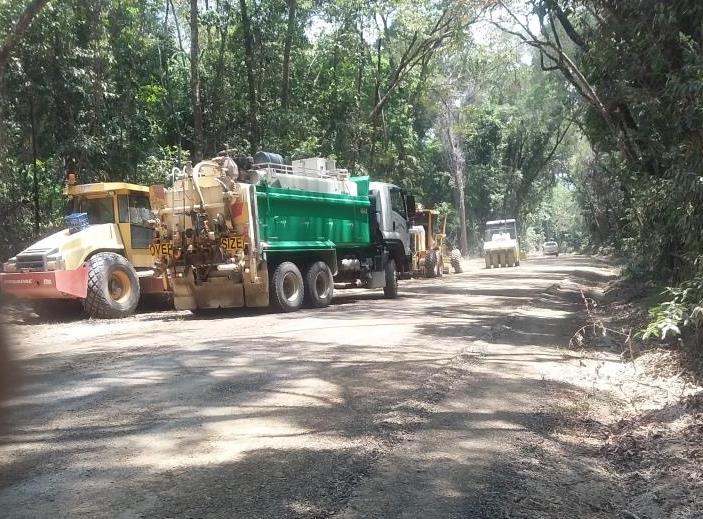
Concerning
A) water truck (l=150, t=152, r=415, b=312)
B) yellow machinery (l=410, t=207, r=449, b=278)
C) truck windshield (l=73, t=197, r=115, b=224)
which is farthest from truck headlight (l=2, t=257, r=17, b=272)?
yellow machinery (l=410, t=207, r=449, b=278)

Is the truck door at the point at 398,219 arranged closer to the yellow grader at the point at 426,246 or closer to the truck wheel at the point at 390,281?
the truck wheel at the point at 390,281

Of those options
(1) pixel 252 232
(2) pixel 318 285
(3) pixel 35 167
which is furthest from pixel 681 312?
(3) pixel 35 167

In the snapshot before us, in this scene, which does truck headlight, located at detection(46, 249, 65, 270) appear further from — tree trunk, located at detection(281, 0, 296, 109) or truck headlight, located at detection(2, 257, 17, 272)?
tree trunk, located at detection(281, 0, 296, 109)

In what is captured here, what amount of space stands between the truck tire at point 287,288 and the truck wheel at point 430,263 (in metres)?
13.3

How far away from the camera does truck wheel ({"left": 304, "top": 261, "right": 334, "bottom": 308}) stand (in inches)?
560

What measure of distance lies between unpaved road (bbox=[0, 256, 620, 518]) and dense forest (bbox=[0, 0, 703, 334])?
9.39 ft

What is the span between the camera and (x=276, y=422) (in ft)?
17.5

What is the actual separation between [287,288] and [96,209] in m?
4.68

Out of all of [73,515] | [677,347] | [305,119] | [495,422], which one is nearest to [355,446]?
[495,422]

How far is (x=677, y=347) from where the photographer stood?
8023 mm

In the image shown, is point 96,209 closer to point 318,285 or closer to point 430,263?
point 318,285

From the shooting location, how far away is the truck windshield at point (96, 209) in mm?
14273

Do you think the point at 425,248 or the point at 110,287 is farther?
the point at 425,248

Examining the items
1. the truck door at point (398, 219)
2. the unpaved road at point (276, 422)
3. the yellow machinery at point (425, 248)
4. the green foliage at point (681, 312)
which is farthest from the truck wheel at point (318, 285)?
the yellow machinery at point (425, 248)
